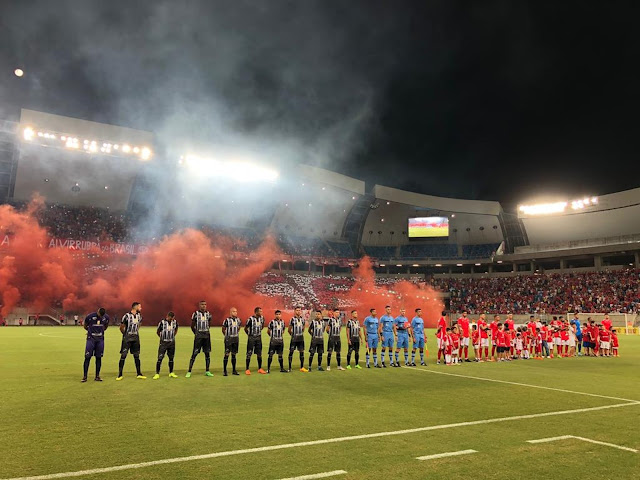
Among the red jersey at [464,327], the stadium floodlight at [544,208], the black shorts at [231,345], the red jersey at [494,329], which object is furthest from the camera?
the stadium floodlight at [544,208]

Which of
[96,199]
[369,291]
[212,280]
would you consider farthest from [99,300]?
[369,291]

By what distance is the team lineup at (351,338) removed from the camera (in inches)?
515

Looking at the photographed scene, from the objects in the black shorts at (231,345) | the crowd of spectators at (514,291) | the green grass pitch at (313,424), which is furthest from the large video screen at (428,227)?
the black shorts at (231,345)

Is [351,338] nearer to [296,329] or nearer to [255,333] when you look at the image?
[296,329]

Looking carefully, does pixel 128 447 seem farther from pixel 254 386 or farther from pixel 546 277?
pixel 546 277

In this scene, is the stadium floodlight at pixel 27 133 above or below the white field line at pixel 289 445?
above

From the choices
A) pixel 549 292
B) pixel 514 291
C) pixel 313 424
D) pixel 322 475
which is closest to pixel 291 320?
pixel 313 424

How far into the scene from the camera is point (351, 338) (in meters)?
15.8

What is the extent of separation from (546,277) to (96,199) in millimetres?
56867

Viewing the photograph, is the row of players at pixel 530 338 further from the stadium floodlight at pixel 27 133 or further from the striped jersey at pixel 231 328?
the stadium floodlight at pixel 27 133

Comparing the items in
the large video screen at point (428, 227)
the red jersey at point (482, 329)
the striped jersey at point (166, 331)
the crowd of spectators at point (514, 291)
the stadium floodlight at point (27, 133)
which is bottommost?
the striped jersey at point (166, 331)

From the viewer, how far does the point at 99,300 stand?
144ft

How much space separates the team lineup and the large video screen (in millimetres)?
43616

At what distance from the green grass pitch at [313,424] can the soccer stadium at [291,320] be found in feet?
0.19
